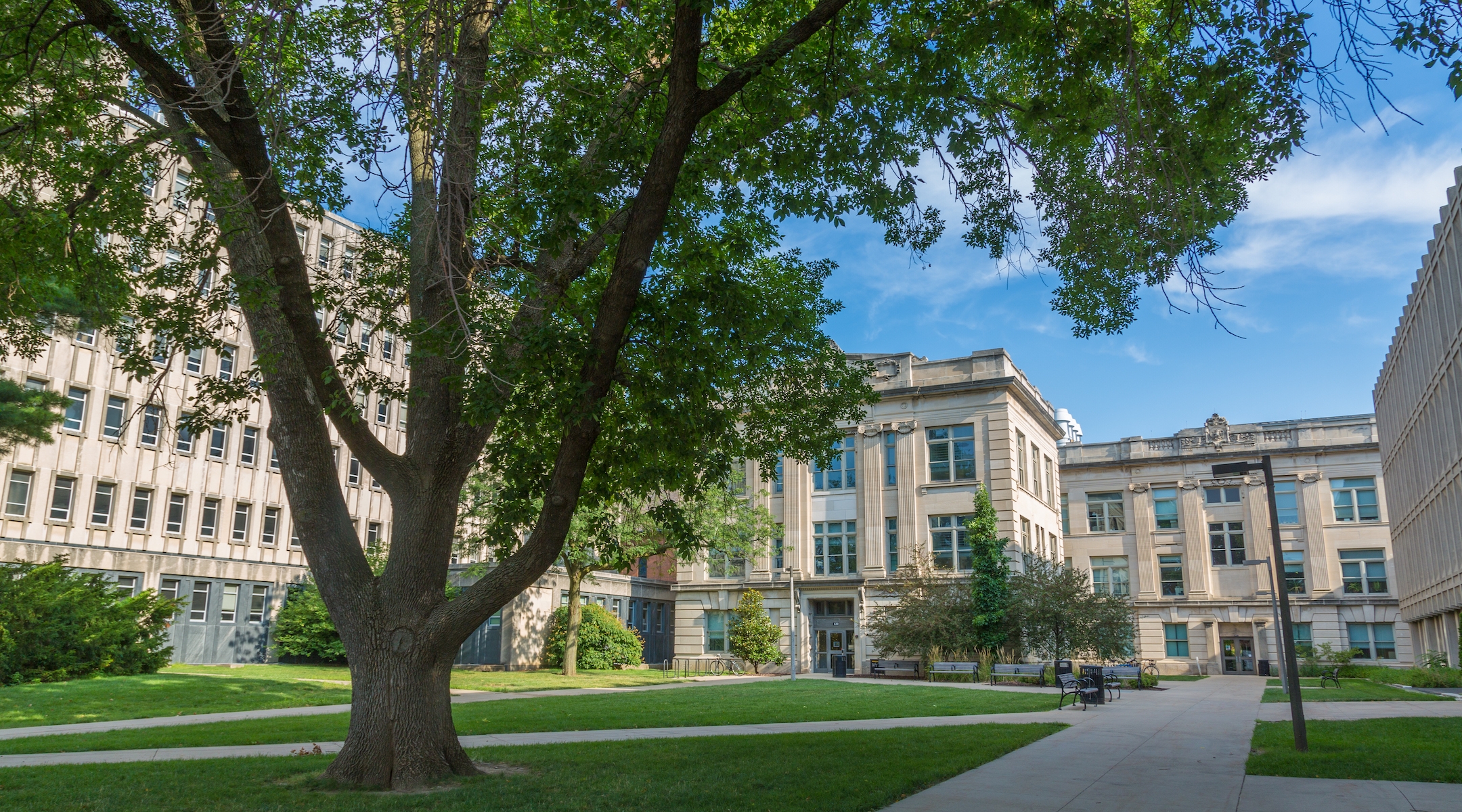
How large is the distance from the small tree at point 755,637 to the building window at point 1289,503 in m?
29.6

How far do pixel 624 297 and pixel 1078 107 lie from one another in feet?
17.1

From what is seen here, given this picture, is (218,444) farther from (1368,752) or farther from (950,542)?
(1368,752)

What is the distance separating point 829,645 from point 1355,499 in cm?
3080

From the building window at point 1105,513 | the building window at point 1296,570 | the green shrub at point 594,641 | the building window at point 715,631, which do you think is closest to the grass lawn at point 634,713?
the green shrub at point 594,641

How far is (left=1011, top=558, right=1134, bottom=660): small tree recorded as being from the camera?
34.7 metres

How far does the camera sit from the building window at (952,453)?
143 ft

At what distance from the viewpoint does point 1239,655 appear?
5247 centimetres

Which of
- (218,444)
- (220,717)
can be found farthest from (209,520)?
(220,717)

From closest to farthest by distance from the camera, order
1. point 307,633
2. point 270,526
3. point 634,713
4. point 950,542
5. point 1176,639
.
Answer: point 634,713
point 307,633
point 950,542
point 270,526
point 1176,639

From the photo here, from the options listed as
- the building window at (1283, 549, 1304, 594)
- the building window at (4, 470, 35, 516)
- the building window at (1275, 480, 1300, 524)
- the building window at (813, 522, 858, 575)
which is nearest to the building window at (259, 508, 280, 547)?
→ the building window at (4, 470, 35, 516)

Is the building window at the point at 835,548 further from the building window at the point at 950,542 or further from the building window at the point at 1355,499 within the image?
the building window at the point at 1355,499

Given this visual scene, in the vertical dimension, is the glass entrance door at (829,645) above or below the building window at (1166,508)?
below

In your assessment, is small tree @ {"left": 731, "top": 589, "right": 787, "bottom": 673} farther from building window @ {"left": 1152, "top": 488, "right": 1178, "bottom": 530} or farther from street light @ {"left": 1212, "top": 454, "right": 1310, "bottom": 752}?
street light @ {"left": 1212, "top": 454, "right": 1310, "bottom": 752}

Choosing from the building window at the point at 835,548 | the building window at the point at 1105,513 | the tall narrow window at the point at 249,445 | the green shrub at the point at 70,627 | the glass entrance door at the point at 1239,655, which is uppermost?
the tall narrow window at the point at 249,445
